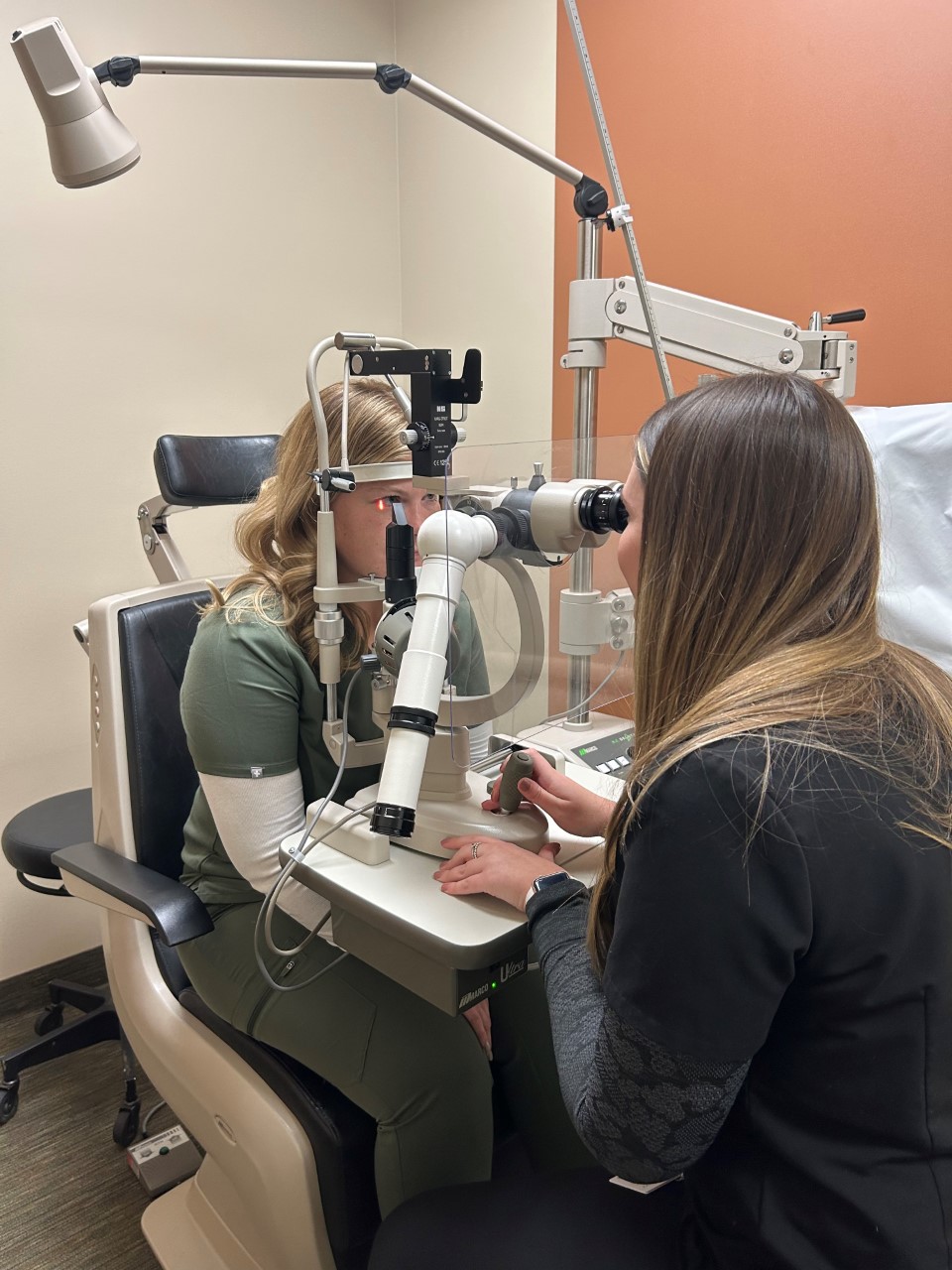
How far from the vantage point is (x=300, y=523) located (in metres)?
1.23

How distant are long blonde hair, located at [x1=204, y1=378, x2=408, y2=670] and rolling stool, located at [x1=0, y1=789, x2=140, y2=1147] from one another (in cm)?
77

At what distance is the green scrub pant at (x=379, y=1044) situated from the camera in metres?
1.06

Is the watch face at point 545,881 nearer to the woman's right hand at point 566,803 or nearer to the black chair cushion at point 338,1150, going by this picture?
the woman's right hand at point 566,803

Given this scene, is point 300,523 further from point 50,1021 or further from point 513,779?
point 50,1021

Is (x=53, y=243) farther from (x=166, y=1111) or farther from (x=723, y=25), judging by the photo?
(x=166, y=1111)

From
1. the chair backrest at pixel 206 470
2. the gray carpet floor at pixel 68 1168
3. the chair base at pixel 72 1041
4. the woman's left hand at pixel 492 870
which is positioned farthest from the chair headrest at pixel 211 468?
the gray carpet floor at pixel 68 1168

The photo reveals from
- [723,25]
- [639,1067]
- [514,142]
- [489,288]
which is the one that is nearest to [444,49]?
[489,288]

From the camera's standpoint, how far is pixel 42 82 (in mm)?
1037

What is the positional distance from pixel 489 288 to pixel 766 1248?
81.7 inches

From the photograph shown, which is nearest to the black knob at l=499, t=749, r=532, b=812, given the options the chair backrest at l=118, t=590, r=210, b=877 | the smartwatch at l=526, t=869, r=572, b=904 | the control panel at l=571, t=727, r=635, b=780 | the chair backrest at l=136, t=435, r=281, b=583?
the smartwatch at l=526, t=869, r=572, b=904

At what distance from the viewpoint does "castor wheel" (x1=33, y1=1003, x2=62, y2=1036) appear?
1936 mm

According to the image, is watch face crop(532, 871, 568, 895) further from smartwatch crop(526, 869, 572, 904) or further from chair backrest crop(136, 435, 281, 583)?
chair backrest crop(136, 435, 281, 583)

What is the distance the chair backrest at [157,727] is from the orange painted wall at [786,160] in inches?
35.1

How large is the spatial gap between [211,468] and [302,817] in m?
0.63
